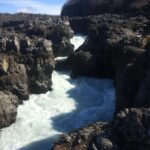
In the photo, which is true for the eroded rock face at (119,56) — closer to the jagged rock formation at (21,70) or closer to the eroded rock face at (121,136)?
the jagged rock formation at (21,70)

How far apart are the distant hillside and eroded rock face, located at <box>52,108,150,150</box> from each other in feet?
132

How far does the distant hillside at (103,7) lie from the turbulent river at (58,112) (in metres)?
21.9

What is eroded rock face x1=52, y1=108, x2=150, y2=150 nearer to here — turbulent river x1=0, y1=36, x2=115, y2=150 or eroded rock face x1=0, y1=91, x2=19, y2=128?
turbulent river x1=0, y1=36, x2=115, y2=150

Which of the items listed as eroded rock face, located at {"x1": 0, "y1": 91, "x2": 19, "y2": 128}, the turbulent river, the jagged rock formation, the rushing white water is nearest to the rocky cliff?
the turbulent river

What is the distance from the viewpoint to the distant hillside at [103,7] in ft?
227

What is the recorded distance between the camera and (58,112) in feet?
126

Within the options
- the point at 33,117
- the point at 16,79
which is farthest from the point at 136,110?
the point at 16,79

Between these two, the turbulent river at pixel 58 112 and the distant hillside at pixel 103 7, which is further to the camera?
the distant hillside at pixel 103 7

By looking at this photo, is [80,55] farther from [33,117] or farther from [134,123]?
[134,123]

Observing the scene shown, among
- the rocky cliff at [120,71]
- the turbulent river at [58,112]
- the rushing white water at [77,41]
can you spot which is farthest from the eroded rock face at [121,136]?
the rushing white water at [77,41]

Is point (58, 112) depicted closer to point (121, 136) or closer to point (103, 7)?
point (121, 136)

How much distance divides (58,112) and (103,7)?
42.5 meters

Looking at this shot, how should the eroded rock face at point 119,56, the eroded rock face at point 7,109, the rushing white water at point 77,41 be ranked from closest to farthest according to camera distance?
the eroded rock face at point 119,56
the eroded rock face at point 7,109
the rushing white water at point 77,41

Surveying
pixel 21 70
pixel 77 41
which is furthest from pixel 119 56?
pixel 77 41
